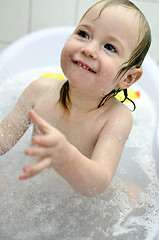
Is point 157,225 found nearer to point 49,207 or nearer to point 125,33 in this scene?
point 49,207

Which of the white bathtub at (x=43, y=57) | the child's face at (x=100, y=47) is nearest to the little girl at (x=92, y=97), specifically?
the child's face at (x=100, y=47)

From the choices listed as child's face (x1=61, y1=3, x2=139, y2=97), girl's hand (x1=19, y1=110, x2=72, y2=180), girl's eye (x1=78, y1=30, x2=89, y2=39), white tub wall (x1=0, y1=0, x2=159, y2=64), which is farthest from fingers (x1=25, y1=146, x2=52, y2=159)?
white tub wall (x1=0, y1=0, x2=159, y2=64)

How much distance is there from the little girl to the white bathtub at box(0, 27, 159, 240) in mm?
644

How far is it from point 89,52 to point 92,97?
7.2 inches

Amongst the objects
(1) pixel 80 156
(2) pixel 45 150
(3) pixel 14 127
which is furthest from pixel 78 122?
(2) pixel 45 150

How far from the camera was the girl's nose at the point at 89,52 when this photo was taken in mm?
880

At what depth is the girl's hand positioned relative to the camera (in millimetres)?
629

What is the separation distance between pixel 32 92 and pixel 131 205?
45 cm

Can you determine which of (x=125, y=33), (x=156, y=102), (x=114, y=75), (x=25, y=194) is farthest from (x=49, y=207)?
(x=156, y=102)

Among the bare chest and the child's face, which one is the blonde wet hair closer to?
the child's face

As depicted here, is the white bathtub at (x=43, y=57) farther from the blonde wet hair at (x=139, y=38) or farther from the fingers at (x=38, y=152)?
the fingers at (x=38, y=152)

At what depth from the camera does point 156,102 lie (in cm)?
174

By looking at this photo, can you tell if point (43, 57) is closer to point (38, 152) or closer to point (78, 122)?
point (78, 122)

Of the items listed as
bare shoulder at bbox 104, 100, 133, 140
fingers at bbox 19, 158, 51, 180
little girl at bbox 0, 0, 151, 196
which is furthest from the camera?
bare shoulder at bbox 104, 100, 133, 140
